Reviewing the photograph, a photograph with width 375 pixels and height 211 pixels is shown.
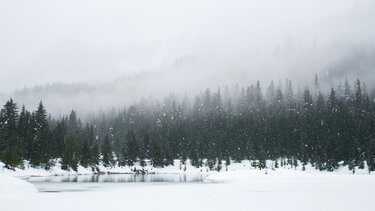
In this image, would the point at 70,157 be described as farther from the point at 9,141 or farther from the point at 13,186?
the point at 13,186

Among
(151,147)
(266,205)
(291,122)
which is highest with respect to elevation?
(291,122)

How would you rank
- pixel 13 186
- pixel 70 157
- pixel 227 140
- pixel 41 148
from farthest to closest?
pixel 227 140, pixel 70 157, pixel 41 148, pixel 13 186

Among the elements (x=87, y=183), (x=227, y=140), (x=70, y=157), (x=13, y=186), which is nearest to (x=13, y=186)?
(x=13, y=186)

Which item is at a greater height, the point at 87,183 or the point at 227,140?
the point at 227,140

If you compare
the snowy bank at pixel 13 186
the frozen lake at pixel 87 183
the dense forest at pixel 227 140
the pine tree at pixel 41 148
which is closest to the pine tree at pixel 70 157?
the dense forest at pixel 227 140

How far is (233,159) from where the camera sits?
155875 mm

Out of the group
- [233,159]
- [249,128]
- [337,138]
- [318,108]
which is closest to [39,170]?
[233,159]

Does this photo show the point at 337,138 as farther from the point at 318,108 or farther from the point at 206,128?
the point at 206,128

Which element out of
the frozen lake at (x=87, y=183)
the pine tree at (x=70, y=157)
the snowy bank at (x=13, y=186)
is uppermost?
the pine tree at (x=70, y=157)

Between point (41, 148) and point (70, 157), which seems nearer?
point (41, 148)

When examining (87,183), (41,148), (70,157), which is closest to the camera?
(87,183)

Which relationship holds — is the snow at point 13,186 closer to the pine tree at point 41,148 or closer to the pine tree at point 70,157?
the pine tree at point 41,148

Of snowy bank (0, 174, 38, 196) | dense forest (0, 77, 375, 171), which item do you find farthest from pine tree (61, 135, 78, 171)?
snowy bank (0, 174, 38, 196)

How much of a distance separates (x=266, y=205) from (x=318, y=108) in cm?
15499
